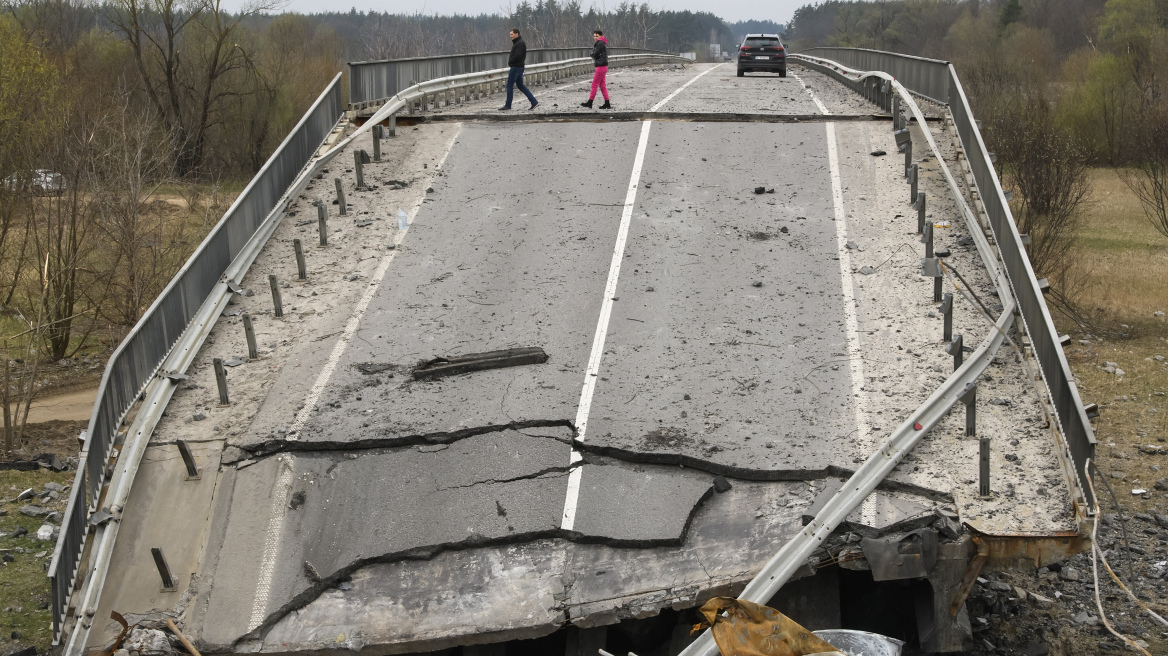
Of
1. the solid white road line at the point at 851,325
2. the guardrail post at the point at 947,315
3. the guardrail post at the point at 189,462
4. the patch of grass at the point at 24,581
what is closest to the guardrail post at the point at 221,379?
the guardrail post at the point at 189,462

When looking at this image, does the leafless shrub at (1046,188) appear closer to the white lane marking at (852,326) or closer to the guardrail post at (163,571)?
the white lane marking at (852,326)

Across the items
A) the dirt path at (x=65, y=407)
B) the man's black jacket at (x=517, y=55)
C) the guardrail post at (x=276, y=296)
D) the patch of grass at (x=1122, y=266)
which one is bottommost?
the dirt path at (x=65, y=407)

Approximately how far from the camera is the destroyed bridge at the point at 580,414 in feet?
26.5

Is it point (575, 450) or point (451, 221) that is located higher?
point (451, 221)

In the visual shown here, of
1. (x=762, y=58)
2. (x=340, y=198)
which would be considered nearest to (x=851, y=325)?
(x=340, y=198)

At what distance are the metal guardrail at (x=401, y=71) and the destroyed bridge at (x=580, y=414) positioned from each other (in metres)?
2.72

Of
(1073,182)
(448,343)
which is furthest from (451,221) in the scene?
(1073,182)

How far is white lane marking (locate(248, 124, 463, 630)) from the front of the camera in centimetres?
820

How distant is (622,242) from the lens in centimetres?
1368

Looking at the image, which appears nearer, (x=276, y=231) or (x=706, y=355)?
(x=706, y=355)

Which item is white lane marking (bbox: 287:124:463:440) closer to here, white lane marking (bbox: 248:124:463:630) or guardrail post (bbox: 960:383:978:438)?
white lane marking (bbox: 248:124:463:630)

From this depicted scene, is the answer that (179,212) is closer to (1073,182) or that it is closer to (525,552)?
(1073,182)

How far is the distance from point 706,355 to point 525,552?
3478 millimetres

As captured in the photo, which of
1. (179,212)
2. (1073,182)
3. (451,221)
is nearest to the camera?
(451,221)
